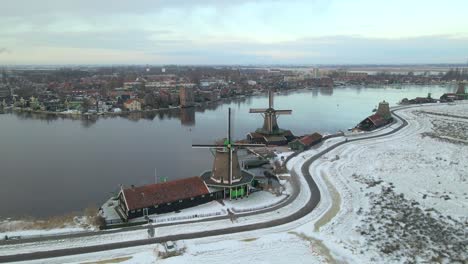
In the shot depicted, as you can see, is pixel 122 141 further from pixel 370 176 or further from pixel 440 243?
pixel 440 243

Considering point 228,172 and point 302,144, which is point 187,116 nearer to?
point 302,144

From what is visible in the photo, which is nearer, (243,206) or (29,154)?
(243,206)

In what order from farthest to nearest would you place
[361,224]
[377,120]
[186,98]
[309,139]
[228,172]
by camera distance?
[186,98] → [377,120] → [309,139] → [228,172] → [361,224]

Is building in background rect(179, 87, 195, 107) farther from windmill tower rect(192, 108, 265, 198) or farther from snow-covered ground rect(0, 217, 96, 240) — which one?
snow-covered ground rect(0, 217, 96, 240)

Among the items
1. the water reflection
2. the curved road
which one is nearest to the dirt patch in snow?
the curved road

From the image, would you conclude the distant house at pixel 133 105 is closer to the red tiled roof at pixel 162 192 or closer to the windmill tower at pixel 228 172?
the windmill tower at pixel 228 172

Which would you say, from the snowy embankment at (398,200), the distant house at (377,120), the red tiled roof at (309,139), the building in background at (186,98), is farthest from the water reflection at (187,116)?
the snowy embankment at (398,200)

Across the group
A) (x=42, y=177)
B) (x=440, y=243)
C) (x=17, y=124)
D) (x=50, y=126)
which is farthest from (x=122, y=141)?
(x=440, y=243)

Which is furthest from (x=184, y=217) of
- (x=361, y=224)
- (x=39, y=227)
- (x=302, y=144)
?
(x=302, y=144)

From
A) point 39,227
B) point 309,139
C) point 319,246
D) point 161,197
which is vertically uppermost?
point 309,139
